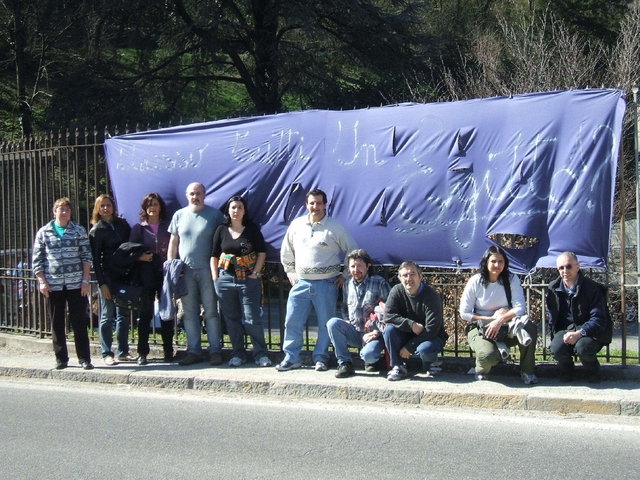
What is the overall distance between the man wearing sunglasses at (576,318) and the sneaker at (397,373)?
1372 millimetres

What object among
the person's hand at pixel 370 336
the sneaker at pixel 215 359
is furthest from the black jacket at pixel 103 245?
the person's hand at pixel 370 336

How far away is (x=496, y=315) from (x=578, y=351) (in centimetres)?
77

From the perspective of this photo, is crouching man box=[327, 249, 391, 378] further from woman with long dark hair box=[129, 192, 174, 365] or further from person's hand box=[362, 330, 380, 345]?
woman with long dark hair box=[129, 192, 174, 365]

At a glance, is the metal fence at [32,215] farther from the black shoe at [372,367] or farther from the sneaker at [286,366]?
the black shoe at [372,367]

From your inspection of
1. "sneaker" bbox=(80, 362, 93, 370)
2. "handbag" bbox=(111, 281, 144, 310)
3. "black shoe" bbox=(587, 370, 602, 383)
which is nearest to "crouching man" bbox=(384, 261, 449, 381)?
"black shoe" bbox=(587, 370, 602, 383)

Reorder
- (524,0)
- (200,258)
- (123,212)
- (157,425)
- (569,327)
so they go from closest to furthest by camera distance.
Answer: (157,425) → (569,327) → (200,258) → (123,212) → (524,0)

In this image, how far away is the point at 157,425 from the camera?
6121 mm

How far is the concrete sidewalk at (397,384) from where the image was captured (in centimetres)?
630

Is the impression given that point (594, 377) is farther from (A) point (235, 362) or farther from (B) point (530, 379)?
(A) point (235, 362)

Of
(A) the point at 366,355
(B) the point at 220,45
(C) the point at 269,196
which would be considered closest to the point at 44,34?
(B) the point at 220,45

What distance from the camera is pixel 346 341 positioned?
7.33 metres

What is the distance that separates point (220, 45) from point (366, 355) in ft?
42.4

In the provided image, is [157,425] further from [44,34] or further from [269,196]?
[44,34]

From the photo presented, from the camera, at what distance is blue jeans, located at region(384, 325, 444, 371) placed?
274 inches
